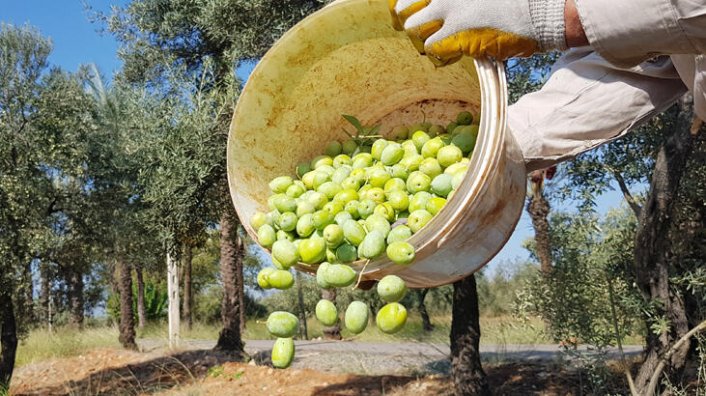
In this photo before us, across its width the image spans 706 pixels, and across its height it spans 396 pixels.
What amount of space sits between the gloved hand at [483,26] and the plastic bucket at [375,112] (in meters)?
0.10

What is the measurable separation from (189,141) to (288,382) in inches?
147

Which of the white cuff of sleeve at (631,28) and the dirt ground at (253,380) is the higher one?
the white cuff of sleeve at (631,28)

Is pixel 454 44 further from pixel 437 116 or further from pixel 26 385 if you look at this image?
pixel 26 385

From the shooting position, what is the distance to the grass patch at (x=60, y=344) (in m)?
14.3

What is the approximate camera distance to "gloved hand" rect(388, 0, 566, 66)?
129 centimetres

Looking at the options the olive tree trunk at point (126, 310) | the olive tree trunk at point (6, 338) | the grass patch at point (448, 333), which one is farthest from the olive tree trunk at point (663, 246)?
the olive tree trunk at point (126, 310)

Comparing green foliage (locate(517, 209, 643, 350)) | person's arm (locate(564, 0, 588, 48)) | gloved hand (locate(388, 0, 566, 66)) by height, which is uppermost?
gloved hand (locate(388, 0, 566, 66))

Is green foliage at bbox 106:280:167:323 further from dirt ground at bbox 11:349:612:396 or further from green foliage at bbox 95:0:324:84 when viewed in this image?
green foliage at bbox 95:0:324:84

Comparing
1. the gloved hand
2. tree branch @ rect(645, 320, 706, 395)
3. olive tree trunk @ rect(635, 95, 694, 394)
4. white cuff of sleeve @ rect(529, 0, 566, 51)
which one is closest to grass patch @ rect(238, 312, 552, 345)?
olive tree trunk @ rect(635, 95, 694, 394)

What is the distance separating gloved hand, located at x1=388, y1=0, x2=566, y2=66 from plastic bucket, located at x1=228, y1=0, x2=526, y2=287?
99mm

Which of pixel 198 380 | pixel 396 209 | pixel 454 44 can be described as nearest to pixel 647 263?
pixel 396 209

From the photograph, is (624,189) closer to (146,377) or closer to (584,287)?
(584,287)

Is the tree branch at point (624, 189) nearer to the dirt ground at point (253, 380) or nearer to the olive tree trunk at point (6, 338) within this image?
the dirt ground at point (253, 380)

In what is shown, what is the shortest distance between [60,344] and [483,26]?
15.4 m
